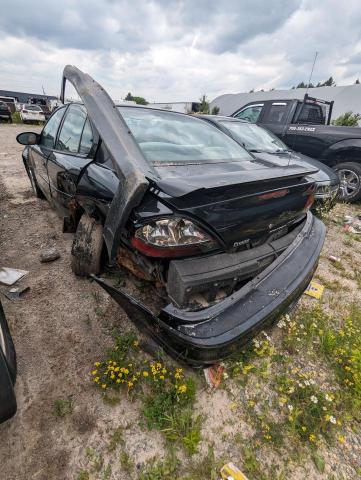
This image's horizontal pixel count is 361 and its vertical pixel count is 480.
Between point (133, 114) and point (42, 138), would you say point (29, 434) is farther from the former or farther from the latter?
point (42, 138)

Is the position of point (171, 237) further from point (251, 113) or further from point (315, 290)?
point (251, 113)

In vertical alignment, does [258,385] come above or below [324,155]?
below

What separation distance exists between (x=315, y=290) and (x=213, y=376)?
1657 mm

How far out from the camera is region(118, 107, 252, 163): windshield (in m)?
2.00

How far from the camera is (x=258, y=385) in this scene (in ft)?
6.02

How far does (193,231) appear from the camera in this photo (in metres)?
1.36

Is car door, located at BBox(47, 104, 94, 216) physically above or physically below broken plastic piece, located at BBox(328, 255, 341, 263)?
above

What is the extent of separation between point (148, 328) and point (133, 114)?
183 cm

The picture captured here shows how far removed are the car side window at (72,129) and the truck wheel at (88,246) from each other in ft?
2.44

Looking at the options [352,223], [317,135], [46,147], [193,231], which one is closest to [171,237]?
[193,231]

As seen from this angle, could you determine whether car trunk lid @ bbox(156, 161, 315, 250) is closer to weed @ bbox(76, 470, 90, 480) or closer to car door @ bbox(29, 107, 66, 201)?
weed @ bbox(76, 470, 90, 480)

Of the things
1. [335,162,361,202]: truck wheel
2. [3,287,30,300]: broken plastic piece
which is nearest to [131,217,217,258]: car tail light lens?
[3,287,30,300]: broken plastic piece

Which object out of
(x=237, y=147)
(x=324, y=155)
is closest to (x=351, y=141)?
(x=324, y=155)

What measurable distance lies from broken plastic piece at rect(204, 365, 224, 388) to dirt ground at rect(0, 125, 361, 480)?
0.06 m
